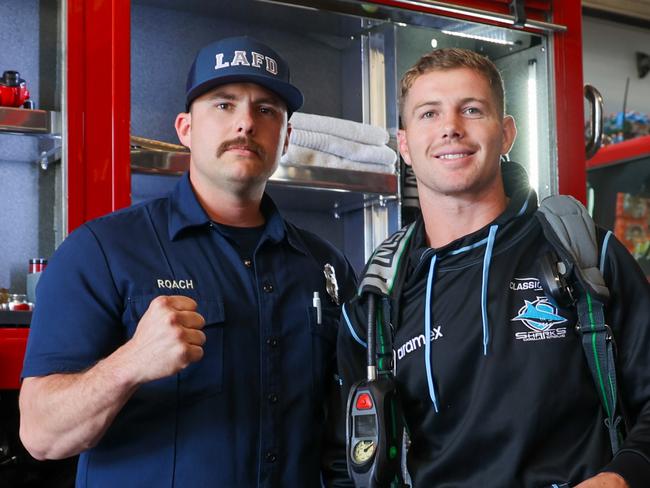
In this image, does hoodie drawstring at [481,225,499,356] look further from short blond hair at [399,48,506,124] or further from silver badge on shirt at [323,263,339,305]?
silver badge on shirt at [323,263,339,305]

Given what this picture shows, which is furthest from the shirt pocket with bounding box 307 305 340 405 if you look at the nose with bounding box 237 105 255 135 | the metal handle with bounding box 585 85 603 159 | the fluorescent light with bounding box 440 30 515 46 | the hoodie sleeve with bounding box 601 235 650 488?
the metal handle with bounding box 585 85 603 159

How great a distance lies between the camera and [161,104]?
9.46ft

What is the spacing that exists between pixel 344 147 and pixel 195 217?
886 millimetres

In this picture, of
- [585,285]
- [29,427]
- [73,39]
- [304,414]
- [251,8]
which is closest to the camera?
[585,285]

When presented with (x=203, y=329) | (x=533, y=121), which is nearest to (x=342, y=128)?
(x=533, y=121)

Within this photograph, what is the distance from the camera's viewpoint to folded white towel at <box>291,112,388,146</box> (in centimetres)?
276

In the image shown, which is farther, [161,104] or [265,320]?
[161,104]

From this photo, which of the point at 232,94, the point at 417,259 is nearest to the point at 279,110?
the point at 232,94

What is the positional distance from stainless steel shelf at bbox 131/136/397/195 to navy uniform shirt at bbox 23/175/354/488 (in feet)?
1.09

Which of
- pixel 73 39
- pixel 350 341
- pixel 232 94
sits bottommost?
pixel 350 341

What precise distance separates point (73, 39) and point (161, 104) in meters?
0.59

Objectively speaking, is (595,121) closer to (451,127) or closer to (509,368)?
(451,127)

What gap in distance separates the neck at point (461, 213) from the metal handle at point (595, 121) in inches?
47.9

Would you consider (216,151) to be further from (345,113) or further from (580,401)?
(345,113)
